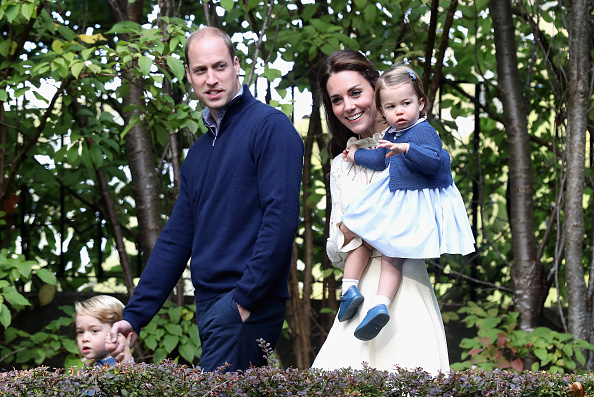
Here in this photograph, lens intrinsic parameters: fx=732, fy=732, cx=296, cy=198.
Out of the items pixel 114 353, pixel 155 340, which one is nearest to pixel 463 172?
pixel 155 340

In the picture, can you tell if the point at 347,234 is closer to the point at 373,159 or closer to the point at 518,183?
the point at 373,159

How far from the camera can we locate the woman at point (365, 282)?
8.89ft

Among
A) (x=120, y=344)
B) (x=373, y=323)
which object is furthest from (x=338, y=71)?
(x=120, y=344)

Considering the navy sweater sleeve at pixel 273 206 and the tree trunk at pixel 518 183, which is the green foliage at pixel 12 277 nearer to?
the navy sweater sleeve at pixel 273 206

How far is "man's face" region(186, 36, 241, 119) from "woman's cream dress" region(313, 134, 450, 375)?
0.57 m

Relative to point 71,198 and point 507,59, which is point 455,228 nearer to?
point 507,59

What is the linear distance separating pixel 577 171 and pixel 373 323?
→ 273cm

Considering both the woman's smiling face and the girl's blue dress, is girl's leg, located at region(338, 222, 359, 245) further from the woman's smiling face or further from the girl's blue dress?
the woman's smiling face

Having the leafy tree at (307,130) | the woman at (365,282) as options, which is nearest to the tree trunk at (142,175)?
the leafy tree at (307,130)

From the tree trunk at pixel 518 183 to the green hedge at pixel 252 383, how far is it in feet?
9.01

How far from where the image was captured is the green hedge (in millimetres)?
2197

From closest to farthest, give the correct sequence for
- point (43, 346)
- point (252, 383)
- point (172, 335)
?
1. point (252, 383)
2. point (172, 335)
3. point (43, 346)

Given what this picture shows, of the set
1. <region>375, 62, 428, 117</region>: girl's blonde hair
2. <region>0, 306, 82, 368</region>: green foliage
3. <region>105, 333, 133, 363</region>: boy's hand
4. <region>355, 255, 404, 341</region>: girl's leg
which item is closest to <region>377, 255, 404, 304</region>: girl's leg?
<region>355, 255, 404, 341</region>: girl's leg

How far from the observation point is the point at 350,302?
2.71m
